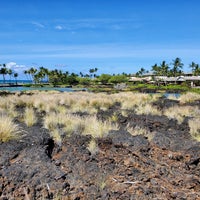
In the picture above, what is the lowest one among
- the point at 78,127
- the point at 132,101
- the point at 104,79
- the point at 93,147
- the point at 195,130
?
the point at 132,101

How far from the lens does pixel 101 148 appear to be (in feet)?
27.8

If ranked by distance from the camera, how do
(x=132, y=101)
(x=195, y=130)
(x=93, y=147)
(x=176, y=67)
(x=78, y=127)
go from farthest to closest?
(x=176, y=67) < (x=132, y=101) < (x=195, y=130) < (x=78, y=127) < (x=93, y=147)

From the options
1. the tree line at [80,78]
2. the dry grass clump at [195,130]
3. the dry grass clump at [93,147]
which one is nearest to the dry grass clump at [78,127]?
the dry grass clump at [93,147]

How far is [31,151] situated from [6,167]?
93 cm

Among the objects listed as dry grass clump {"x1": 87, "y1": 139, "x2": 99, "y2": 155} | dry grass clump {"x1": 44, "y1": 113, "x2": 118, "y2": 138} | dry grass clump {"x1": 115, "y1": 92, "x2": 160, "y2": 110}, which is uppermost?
dry grass clump {"x1": 44, "y1": 113, "x2": 118, "y2": 138}

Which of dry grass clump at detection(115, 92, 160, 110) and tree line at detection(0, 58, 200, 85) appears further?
tree line at detection(0, 58, 200, 85)

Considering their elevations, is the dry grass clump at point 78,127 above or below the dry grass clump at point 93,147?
above

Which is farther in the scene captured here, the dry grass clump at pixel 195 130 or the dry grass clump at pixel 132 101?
the dry grass clump at pixel 132 101

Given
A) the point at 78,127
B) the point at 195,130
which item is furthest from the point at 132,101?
the point at 78,127

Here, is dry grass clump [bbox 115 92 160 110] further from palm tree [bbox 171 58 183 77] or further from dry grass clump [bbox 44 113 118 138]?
palm tree [bbox 171 58 183 77]

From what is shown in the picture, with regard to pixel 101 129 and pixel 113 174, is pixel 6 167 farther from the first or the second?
pixel 101 129

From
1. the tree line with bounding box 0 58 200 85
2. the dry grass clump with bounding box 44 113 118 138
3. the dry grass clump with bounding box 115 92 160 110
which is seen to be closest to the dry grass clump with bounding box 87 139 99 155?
the dry grass clump with bounding box 44 113 118 138

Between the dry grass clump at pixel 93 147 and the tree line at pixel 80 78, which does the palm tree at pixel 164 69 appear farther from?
the dry grass clump at pixel 93 147

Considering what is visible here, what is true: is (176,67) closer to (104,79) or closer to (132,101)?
(104,79)
